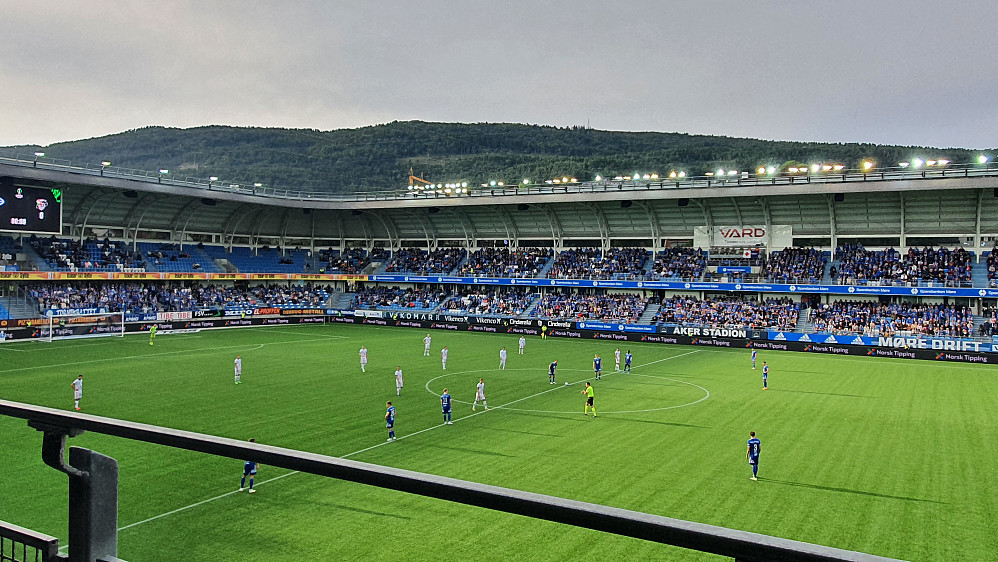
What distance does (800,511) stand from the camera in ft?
49.2

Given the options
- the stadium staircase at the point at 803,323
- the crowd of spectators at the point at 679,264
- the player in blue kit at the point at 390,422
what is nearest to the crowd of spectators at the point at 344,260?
the crowd of spectators at the point at 679,264

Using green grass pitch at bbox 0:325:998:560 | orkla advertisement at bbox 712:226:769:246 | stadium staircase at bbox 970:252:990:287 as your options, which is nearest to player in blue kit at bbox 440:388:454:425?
green grass pitch at bbox 0:325:998:560

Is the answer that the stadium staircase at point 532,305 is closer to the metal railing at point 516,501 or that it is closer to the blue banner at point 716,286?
the blue banner at point 716,286

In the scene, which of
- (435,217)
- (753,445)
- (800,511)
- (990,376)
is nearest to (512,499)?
(800,511)

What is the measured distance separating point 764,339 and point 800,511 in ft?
127

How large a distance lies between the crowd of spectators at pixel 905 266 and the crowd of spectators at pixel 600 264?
17230mm

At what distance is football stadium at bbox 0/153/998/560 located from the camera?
41.6 feet

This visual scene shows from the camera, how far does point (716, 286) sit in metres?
57.9

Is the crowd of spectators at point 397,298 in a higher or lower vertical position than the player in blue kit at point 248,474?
higher

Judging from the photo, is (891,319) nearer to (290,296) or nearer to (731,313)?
(731,313)

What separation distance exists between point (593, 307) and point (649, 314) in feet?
17.5

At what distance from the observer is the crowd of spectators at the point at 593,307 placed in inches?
2354

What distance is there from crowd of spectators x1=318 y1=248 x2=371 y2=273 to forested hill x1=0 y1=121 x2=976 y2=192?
200 feet

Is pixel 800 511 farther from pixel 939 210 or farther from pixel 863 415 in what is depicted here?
pixel 939 210
